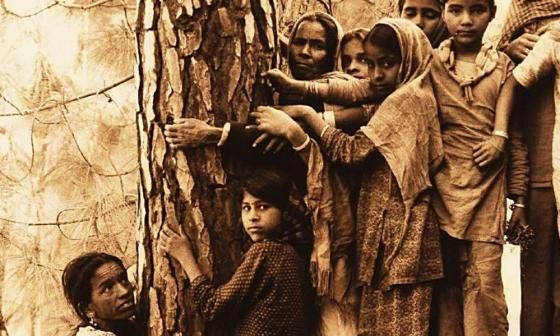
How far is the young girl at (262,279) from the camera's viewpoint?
3730mm

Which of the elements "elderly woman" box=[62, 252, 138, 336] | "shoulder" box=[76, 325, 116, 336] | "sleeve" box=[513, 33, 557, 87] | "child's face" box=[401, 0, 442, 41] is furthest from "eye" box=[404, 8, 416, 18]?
"shoulder" box=[76, 325, 116, 336]

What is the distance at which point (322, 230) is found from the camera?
152 inches

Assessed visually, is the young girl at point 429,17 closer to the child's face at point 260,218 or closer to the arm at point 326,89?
the arm at point 326,89

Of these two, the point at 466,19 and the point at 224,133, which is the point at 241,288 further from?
the point at 466,19

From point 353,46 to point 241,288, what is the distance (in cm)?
105

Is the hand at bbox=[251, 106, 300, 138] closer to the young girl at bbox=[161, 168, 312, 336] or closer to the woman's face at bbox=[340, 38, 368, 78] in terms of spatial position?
the young girl at bbox=[161, 168, 312, 336]

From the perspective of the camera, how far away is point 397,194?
3.88 metres

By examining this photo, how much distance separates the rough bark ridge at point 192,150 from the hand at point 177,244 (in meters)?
0.03

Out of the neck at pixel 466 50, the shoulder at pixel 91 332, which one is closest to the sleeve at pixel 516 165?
the neck at pixel 466 50

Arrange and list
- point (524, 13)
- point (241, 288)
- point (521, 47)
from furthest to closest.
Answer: point (524, 13) → point (521, 47) → point (241, 288)

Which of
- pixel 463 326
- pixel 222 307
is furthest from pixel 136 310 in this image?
pixel 463 326

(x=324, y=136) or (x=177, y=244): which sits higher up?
(x=324, y=136)

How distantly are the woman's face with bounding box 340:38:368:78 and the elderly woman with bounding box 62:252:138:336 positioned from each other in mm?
1056

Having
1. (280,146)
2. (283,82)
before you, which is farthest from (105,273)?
(283,82)
